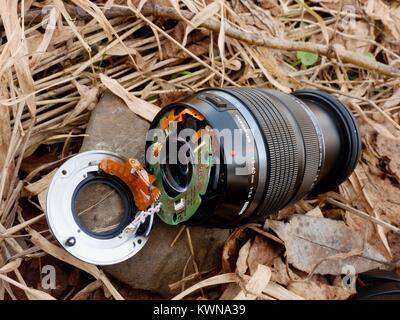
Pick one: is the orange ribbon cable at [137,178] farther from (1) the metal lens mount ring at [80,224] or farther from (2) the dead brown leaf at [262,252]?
(2) the dead brown leaf at [262,252]

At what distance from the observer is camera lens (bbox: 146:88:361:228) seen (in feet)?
4.53

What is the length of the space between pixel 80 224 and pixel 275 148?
49 cm

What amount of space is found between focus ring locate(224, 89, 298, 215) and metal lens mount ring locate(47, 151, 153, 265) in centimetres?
31

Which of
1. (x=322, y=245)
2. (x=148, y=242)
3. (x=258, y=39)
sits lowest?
(x=148, y=242)

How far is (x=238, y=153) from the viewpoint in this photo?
1379 mm

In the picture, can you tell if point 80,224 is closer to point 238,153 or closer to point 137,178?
point 137,178

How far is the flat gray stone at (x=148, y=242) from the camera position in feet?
5.36

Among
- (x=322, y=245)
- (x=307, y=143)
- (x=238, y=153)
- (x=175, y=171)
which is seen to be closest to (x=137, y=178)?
(x=175, y=171)

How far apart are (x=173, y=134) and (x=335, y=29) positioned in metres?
0.83

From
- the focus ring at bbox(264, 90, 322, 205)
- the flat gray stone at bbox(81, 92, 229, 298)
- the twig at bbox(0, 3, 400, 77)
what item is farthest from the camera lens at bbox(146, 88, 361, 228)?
the twig at bbox(0, 3, 400, 77)

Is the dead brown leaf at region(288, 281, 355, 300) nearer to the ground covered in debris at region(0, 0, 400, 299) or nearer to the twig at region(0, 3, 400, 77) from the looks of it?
the ground covered in debris at region(0, 0, 400, 299)

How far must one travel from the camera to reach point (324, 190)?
1.76 metres

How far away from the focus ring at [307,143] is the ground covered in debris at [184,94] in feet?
0.53
